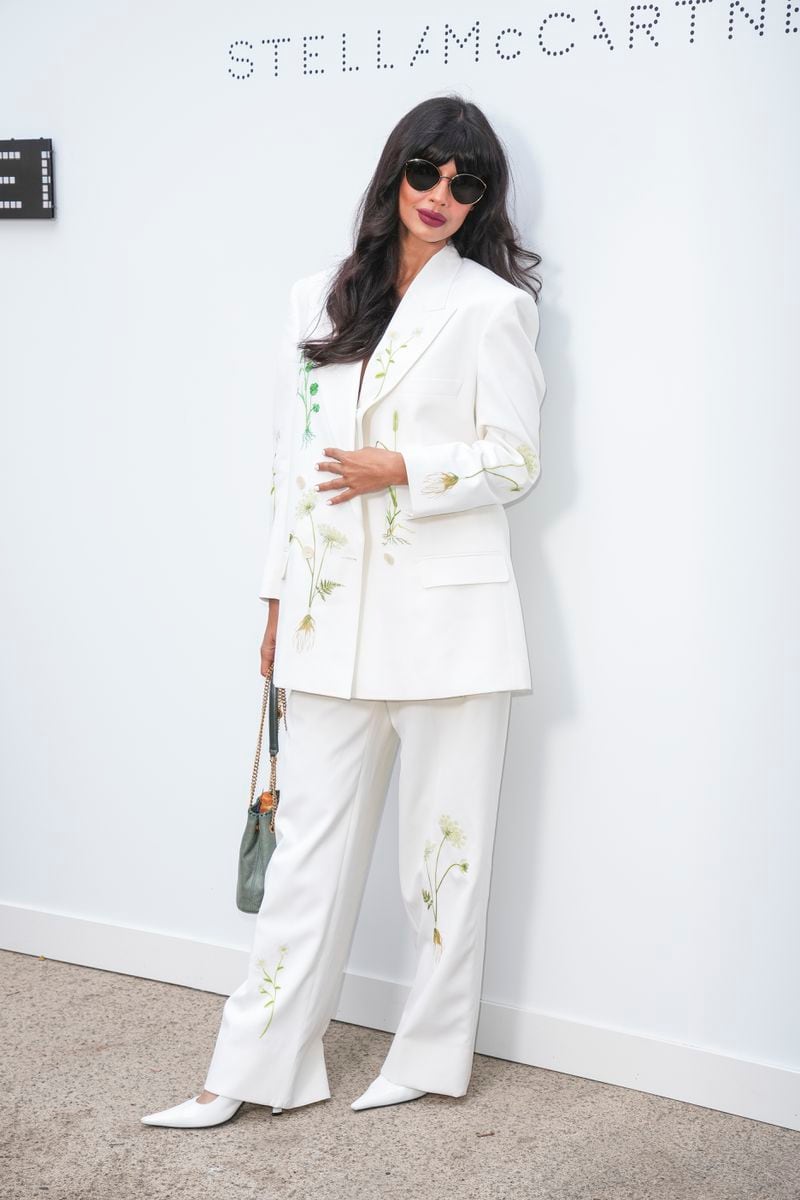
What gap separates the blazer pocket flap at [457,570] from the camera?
6.40 ft

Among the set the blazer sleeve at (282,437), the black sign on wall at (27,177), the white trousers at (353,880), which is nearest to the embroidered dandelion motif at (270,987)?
the white trousers at (353,880)

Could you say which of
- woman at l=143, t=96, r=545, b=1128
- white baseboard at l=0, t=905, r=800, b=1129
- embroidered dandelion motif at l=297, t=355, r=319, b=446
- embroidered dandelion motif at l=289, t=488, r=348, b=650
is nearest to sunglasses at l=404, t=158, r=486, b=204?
woman at l=143, t=96, r=545, b=1128

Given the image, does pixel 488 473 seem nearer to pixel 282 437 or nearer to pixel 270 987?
pixel 282 437

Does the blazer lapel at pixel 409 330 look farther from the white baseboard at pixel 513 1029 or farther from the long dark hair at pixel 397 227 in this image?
the white baseboard at pixel 513 1029

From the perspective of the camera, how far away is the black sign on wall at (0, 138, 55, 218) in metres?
2.49

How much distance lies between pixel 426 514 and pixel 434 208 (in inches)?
19.0

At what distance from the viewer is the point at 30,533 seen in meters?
2.63

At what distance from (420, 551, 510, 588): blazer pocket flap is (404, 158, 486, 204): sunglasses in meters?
0.56

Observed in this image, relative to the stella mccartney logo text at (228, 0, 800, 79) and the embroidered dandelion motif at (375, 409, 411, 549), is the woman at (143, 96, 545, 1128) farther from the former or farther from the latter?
the stella mccartney logo text at (228, 0, 800, 79)

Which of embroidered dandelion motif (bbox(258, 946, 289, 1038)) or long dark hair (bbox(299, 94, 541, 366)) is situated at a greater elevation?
long dark hair (bbox(299, 94, 541, 366))

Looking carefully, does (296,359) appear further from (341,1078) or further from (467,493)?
(341,1078)

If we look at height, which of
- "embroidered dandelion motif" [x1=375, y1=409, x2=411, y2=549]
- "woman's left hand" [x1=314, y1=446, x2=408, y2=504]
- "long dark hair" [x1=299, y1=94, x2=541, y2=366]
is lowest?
→ "embroidered dandelion motif" [x1=375, y1=409, x2=411, y2=549]

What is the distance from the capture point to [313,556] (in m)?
1.99

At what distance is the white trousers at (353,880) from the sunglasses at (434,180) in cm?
79
